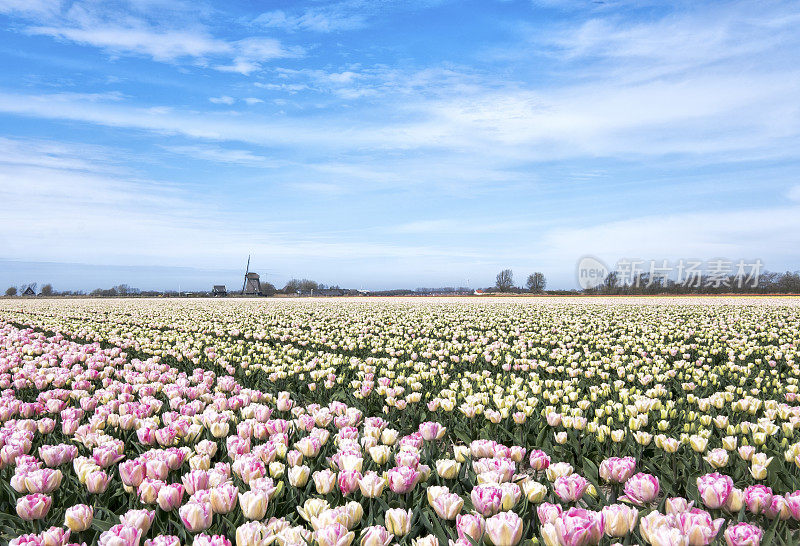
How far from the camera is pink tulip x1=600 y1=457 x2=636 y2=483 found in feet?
9.62

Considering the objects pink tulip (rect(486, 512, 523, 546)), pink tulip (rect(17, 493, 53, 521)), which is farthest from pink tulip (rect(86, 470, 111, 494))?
pink tulip (rect(486, 512, 523, 546))

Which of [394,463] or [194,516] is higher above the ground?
[194,516]

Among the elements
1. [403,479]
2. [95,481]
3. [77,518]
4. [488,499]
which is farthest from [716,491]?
[95,481]

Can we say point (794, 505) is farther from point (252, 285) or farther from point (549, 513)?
point (252, 285)

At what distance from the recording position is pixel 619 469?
2949 mm

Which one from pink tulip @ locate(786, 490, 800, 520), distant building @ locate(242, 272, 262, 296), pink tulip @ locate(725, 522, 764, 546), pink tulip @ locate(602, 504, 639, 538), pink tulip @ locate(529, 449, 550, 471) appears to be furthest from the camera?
distant building @ locate(242, 272, 262, 296)

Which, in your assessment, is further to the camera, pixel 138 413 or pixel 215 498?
pixel 138 413

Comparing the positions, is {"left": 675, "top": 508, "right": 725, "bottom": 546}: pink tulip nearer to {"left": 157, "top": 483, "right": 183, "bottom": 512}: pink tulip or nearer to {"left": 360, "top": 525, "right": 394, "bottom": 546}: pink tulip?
{"left": 360, "top": 525, "right": 394, "bottom": 546}: pink tulip

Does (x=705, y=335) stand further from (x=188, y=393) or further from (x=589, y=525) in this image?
(x=589, y=525)

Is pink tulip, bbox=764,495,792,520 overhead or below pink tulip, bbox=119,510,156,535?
below

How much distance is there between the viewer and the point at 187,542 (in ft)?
8.62

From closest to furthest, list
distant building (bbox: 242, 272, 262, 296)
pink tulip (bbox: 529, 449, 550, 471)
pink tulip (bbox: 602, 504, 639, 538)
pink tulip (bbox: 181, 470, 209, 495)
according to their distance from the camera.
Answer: pink tulip (bbox: 602, 504, 639, 538), pink tulip (bbox: 181, 470, 209, 495), pink tulip (bbox: 529, 449, 550, 471), distant building (bbox: 242, 272, 262, 296)

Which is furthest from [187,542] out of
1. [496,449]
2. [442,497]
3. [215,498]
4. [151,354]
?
[151,354]

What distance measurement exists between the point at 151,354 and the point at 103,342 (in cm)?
306
